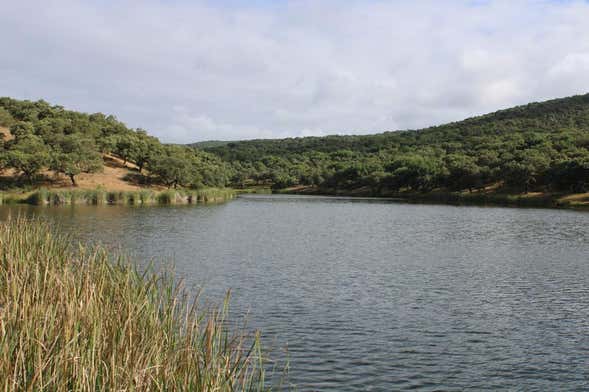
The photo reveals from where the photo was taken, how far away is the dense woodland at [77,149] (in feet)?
265

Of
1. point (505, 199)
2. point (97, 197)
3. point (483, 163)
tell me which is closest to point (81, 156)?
point (97, 197)

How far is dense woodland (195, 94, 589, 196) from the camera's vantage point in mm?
95938

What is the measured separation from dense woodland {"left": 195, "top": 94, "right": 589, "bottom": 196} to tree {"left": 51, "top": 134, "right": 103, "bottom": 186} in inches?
2717

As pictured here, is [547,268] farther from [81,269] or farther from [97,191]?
[97,191]

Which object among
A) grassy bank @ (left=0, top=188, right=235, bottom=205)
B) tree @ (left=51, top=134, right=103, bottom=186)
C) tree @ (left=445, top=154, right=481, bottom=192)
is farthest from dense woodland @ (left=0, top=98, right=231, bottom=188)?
tree @ (left=445, top=154, right=481, bottom=192)

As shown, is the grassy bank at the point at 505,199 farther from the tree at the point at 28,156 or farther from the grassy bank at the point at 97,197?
the tree at the point at 28,156

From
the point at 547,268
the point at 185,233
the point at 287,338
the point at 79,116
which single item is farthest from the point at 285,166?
the point at 287,338

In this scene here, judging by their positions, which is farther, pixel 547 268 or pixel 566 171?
pixel 566 171

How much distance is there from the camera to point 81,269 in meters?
11.2

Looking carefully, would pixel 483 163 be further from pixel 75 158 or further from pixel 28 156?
pixel 28 156

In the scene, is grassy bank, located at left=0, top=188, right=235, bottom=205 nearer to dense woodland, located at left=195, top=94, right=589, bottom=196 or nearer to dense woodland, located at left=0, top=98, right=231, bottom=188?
dense woodland, located at left=0, top=98, right=231, bottom=188

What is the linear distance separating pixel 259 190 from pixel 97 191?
89.5m

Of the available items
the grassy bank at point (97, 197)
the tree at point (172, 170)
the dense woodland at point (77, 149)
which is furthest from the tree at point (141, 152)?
the grassy bank at point (97, 197)

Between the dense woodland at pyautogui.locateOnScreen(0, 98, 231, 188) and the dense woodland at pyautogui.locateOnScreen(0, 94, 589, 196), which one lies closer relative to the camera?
the dense woodland at pyautogui.locateOnScreen(0, 98, 231, 188)
